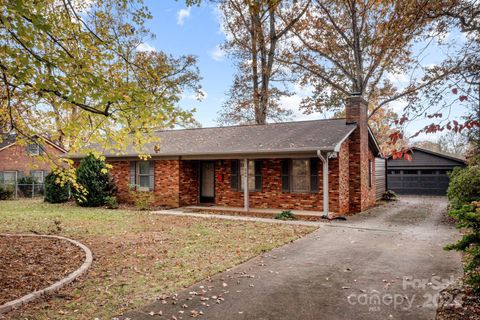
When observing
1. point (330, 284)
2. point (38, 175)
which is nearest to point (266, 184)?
point (330, 284)

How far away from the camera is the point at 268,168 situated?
14.3m

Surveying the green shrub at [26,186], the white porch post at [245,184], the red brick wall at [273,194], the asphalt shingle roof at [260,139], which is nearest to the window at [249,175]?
the red brick wall at [273,194]

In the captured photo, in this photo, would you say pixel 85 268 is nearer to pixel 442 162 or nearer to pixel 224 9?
pixel 224 9

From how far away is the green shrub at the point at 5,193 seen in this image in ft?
66.9

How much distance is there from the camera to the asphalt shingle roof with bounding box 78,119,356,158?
12773mm

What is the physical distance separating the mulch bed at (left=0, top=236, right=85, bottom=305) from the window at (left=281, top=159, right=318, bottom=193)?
8.43 meters

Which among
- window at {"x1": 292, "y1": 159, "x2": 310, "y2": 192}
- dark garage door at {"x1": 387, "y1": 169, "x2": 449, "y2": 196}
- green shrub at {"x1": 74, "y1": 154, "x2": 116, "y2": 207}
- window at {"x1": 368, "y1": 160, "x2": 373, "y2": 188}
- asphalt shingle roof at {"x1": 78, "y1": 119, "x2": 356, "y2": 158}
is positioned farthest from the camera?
dark garage door at {"x1": 387, "y1": 169, "x2": 449, "y2": 196}

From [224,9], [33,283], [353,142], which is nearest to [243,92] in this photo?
[224,9]

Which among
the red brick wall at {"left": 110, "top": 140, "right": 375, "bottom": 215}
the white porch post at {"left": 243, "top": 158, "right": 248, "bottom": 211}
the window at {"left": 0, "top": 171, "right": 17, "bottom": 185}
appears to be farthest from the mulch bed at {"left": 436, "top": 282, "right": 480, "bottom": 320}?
the window at {"left": 0, "top": 171, "right": 17, "bottom": 185}

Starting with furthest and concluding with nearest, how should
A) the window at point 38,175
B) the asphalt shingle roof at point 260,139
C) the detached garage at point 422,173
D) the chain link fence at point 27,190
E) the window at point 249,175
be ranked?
the window at point 38,175 → the detached garage at point 422,173 → the chain link fence at point 27,190 → the window at point 249,175 → the asphalt shingle roof at point 260,139

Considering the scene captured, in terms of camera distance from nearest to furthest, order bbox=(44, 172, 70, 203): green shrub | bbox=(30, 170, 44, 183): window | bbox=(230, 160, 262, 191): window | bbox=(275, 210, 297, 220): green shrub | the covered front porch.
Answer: bbox=(275, 210, 297, 220): green shrub
the covered front porch
bbox=(230, 160, 262, 191): window
bbox=(44, 172, 70, 203): green shrub
bbox=(30, 170, 44, 183): window

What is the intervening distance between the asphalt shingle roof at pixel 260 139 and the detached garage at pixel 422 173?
37.8 ft

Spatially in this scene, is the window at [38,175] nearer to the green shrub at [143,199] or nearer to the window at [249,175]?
the green shrub at [143,199]

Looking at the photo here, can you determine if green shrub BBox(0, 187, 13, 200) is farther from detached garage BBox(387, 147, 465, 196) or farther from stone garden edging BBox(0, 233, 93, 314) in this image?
detached garage BBox(387, 147, 465, 196)
